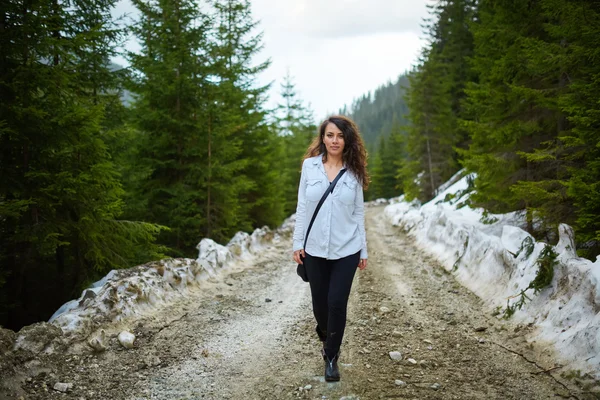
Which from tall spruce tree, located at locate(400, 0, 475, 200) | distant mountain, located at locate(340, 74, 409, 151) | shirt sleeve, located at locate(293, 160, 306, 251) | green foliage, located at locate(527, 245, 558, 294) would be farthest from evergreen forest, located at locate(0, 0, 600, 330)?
distant mountain, located at locate(340, 74, 409, 151)

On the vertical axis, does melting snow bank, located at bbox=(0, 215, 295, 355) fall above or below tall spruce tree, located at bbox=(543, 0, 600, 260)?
below

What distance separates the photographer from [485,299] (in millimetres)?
5605

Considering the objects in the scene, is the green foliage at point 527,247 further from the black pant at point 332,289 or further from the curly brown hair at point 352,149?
the black pant at point 332,289

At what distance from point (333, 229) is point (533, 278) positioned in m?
3.35

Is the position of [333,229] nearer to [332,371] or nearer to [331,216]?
[331,216]

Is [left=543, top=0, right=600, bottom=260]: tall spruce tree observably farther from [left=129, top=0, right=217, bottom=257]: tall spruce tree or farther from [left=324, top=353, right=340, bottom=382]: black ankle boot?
[left=129, top=0, right=217, bottom=257]: tall spruce tree

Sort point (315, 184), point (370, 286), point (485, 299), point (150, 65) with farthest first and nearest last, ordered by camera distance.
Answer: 1. point (150, 65)
2. point (370, 286)
3. point (485, 299)
4. point (315, 184)

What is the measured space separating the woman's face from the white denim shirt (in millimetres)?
184

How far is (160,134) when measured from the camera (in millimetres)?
10656

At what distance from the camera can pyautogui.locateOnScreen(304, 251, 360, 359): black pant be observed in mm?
3277

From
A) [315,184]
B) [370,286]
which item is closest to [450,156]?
[370,286]

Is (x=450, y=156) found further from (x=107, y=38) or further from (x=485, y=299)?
(x=107, y=38)

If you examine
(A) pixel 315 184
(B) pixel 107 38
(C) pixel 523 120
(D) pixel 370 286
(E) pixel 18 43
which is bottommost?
(D) pixel 370 286

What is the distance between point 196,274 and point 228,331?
→ 97.7 inches
